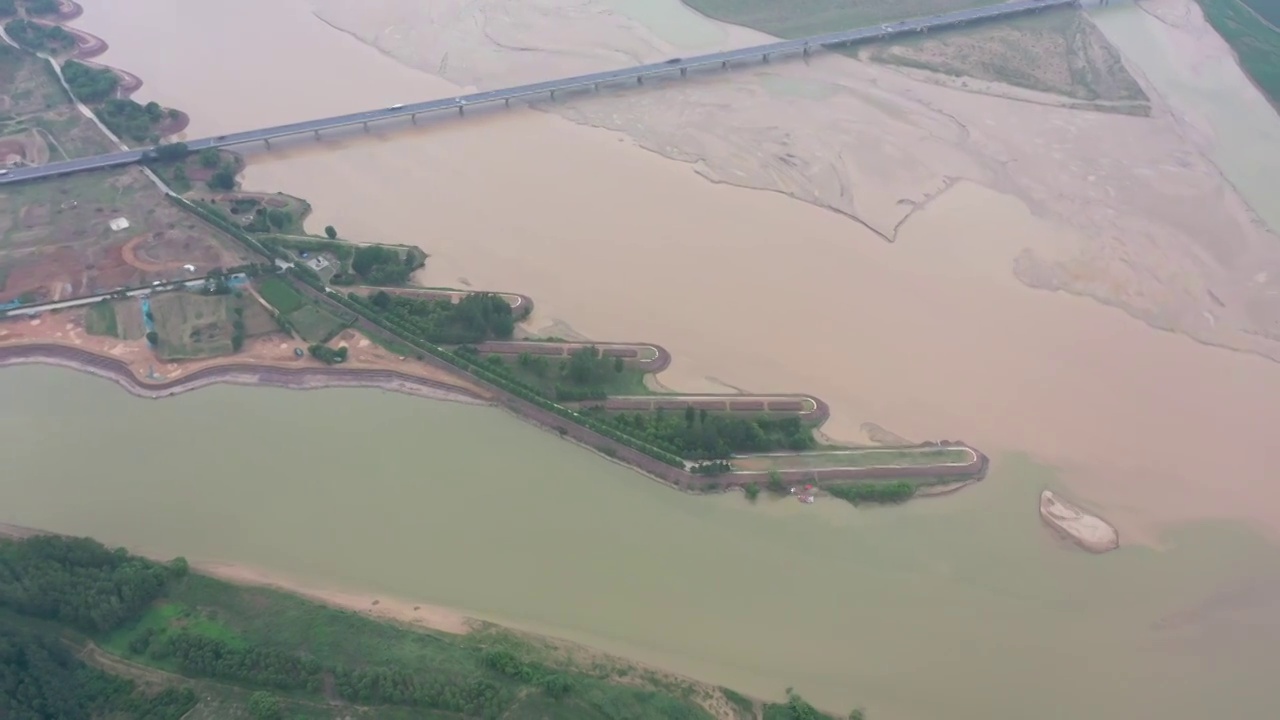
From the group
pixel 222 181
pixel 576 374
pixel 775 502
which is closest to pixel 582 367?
pixel 576 374

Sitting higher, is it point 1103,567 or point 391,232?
point 391,232

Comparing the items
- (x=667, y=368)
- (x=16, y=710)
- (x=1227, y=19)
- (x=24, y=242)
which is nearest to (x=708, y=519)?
(x=667, y=368)

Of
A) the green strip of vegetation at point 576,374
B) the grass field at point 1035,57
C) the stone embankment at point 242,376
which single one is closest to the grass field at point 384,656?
the stone embankment at point 242,376

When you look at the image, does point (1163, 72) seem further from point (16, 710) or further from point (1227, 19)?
point (16, 710)

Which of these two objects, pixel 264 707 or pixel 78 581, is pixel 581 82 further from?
pixel 264 707

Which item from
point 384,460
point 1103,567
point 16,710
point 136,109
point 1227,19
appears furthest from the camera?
point 1227,19

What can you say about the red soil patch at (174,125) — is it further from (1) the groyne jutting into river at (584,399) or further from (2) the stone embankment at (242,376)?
(2) the stone embankment at (242,376)

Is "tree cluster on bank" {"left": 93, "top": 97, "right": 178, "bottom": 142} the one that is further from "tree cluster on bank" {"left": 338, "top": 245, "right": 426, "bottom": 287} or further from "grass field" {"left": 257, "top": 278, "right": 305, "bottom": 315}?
"tree cluster on bank" {"left": 338, "top": 245, "right": 426, "bottom": 287}
